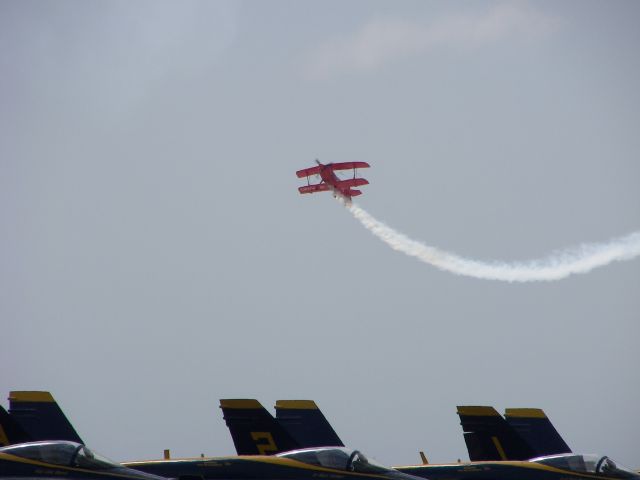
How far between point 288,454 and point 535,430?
11.6m

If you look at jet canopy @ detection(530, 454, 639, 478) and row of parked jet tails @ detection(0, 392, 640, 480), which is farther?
jet canopy @ detection(530, 454, 639, 478)

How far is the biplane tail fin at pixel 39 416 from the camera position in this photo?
111 ft

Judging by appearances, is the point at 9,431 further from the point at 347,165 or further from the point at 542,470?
the point at 347,165

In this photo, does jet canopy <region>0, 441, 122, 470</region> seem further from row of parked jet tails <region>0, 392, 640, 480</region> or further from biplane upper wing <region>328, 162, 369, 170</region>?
biplane upper wing <region>328, 162, 369, 170</region>

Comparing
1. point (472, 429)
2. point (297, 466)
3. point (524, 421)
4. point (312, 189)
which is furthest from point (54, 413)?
point (312, 189)

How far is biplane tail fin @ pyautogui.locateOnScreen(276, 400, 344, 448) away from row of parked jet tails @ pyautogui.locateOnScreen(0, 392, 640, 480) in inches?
1.4

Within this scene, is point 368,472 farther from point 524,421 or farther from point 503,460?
point 524,421

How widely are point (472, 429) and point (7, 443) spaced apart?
15663 mm

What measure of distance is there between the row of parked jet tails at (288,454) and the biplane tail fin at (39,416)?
0.03 m

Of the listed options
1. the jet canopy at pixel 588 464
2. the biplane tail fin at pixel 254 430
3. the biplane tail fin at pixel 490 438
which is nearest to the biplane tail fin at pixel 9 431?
the biplane tail fin at pixel 254 430

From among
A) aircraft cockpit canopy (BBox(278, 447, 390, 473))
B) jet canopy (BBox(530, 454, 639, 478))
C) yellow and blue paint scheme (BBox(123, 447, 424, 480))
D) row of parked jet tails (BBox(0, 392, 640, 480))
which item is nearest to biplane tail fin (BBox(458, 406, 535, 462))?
row of parked jet tails (BBox(0, 392, 640, 480))

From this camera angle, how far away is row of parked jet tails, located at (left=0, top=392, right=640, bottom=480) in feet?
91.1

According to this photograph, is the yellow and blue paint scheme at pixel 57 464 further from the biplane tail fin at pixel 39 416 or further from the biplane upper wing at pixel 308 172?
the biplane upper wing at pixel 308 172

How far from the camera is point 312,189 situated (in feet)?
222
